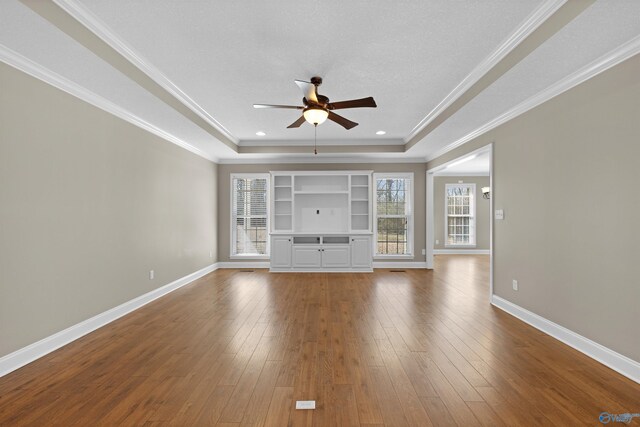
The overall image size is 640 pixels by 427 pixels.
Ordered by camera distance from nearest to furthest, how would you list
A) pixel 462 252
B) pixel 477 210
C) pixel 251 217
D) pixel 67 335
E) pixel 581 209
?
pixel 581 209 → pixel 67 335 → pixel 251 217 → pixel 462 252 → pixel 477 210

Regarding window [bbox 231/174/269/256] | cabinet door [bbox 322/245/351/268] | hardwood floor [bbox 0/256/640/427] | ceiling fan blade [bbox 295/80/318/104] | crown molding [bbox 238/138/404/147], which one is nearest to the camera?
hardwood floor [bbox 0/256/640/427]

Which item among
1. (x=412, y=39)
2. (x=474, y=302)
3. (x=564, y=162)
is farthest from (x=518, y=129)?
(x=474, y=302)

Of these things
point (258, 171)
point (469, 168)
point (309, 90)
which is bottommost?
point (258, 171)

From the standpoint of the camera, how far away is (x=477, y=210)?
10344 mm

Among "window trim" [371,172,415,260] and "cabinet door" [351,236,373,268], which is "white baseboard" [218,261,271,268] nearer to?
"cabinet door" [351,236,373,268]

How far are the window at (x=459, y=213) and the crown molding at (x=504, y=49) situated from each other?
6429mm

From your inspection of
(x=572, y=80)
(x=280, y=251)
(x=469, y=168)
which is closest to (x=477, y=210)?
(x=469, y=168)

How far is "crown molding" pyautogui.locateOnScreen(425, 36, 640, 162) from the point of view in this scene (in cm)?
246

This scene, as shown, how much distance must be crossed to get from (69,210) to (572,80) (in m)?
5.12

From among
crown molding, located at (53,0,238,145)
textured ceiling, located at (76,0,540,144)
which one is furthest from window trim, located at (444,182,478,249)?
crown molding, located at (53,0,238,145)

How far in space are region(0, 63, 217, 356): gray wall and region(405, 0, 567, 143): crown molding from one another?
417 centimetres

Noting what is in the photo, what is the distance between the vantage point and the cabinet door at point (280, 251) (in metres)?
7.07

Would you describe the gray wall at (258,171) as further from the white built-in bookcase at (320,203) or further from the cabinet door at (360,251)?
the cabinet door at (360,251)

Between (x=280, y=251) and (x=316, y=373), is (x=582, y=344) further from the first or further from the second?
(x=280, y=251)
